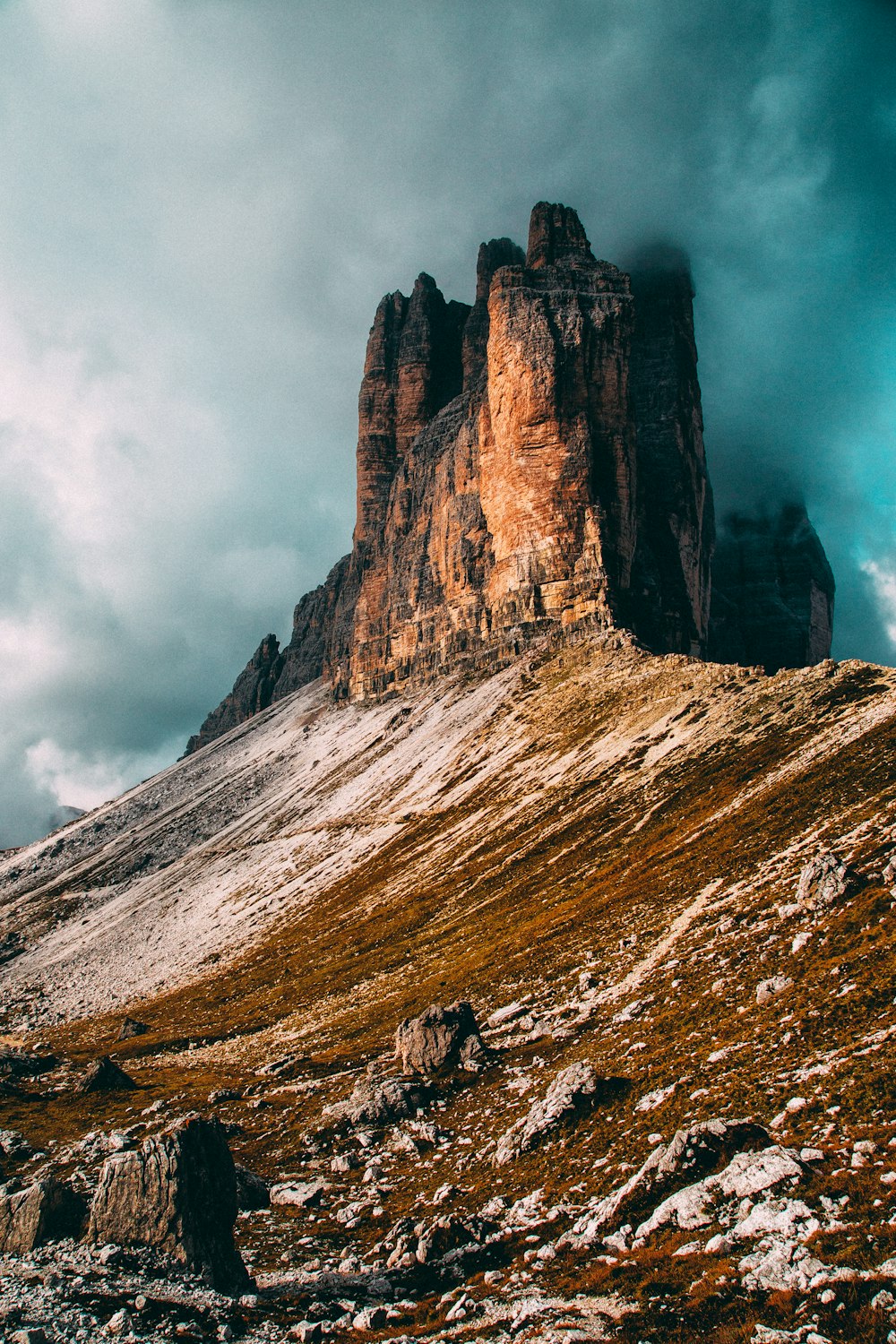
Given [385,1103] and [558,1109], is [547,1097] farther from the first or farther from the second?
[385,1103]

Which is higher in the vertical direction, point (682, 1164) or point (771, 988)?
point (771, 988)

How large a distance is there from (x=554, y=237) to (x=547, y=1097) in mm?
189337

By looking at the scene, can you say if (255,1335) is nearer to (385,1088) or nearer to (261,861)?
(385,1088)

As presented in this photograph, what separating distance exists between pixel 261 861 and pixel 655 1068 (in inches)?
3947

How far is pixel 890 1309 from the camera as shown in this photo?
36.2 feet

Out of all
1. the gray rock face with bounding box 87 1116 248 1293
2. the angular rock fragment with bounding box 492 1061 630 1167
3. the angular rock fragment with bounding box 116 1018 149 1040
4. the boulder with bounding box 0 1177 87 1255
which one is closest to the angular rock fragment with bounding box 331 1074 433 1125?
the angular rock fragment with bounding box 492 1061 630 1167

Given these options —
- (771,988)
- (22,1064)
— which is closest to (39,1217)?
(771,988)

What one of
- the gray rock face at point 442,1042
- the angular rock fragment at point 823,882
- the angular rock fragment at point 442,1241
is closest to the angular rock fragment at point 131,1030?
the gray rock face at point 442,1042

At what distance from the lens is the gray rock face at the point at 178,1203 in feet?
60.1

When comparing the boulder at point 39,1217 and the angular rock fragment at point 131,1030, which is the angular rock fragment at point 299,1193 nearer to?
the boulder at point 39,1217

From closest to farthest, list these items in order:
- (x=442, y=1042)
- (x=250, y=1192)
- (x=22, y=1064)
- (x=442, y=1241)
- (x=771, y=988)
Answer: (x=442, y=1241), (x=250, y=1192), (x=771, y=988), (x=442, y=1042), (x=22, y=1064)

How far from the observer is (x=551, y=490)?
5517 inches

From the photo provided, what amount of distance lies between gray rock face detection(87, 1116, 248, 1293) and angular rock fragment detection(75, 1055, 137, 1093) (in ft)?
87.0

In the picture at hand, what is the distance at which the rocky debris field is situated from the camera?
572 inches
